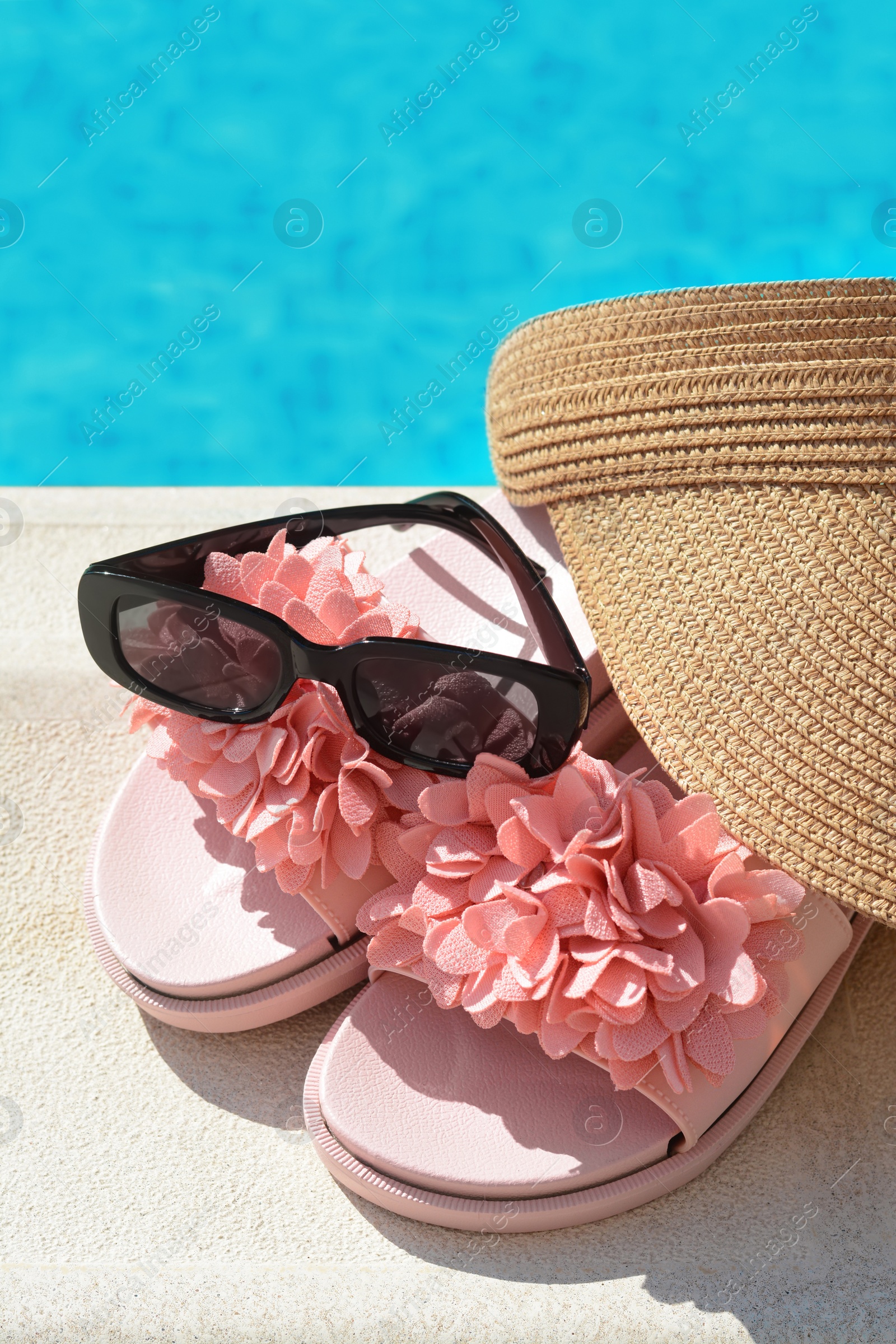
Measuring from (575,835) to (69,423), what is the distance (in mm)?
2716

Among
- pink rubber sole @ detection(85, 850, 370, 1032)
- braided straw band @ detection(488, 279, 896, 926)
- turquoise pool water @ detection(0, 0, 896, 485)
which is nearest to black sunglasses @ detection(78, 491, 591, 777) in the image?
braided straw band @ detection(488, 279, 896, 926)

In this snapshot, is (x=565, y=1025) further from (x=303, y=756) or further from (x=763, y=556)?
(x=763, y=556)

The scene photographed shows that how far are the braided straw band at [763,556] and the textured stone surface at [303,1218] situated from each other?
283 mm

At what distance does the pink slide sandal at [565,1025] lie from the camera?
91 cm

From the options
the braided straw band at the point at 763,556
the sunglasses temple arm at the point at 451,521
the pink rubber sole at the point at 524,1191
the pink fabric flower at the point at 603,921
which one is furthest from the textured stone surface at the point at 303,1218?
the sunglasses temple arm at the point at 451,521

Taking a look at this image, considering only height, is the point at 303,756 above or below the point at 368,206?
above

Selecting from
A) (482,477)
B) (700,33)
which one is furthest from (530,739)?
(700,33)

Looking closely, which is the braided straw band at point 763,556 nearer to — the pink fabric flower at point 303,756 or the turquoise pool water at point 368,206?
the pink fabric flower at point 303,756

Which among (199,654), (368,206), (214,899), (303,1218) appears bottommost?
(368,206)

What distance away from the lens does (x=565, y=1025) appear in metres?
0.93

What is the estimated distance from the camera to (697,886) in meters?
0.96

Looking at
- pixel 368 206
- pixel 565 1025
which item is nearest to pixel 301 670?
pixel 565 1025

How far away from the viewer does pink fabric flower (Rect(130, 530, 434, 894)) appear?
105cm

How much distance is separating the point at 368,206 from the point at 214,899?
274cm
